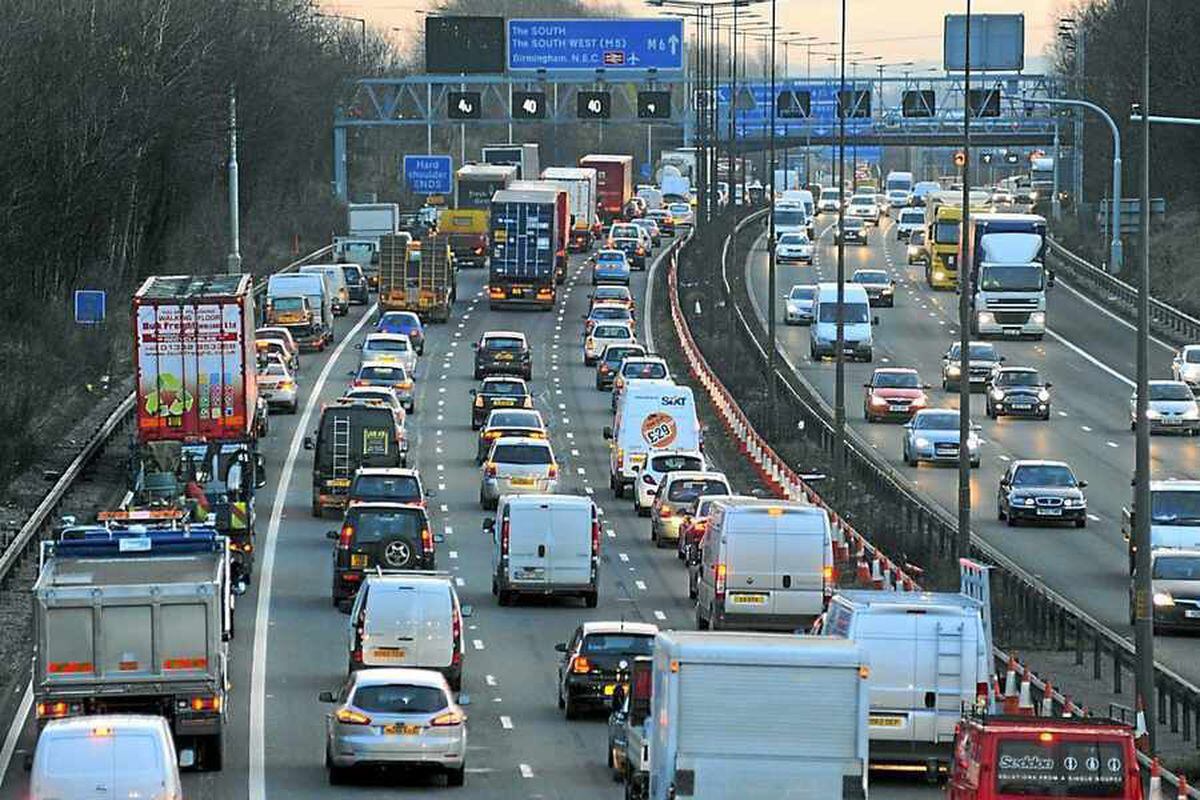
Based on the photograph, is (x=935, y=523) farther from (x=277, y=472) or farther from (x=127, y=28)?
(x=127, y=28)

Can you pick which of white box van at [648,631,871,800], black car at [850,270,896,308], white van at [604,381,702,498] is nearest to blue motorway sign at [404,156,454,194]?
black car at [850,270,896,308]

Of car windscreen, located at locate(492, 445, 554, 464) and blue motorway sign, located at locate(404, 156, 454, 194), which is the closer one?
car windscreen, located at locate(492, 445, 554, 464)

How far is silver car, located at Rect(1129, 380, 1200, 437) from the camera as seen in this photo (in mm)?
69062

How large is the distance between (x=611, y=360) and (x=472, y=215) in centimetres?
3949

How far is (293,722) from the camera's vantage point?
34.1 m

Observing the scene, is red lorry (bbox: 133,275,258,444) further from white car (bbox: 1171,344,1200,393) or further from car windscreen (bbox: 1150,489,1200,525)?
white car (bbox: 1171,344,1200,393)

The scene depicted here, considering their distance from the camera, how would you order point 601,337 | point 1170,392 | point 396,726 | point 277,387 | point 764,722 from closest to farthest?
point 764,722
point 396,726
point 1170,392
point 277,387
point 601,337

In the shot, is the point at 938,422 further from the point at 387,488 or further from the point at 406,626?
the point at 406,626

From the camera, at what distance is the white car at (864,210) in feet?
499

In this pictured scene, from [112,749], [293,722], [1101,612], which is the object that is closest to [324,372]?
[1101,612]

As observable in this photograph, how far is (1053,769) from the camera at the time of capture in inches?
910

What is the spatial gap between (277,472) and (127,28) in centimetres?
3407

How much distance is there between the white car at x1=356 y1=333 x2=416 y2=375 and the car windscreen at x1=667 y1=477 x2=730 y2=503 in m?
23.6

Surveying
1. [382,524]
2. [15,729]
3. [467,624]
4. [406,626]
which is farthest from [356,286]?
[15,729]
